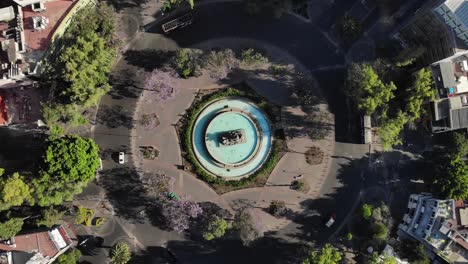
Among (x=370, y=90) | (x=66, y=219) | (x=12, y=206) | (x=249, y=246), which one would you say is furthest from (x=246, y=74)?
(x=12, y=206)

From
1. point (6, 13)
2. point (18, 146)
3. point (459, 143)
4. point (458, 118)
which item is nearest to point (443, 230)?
point (459, 143)

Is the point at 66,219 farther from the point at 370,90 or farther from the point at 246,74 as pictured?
the point at 370,90

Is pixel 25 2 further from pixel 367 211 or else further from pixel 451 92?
pixel 451 92

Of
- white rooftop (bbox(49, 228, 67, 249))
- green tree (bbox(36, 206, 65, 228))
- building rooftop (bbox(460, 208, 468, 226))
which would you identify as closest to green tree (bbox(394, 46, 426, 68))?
building rooftop (bbox(460, 208, 468, 226))

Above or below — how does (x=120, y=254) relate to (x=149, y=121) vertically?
below

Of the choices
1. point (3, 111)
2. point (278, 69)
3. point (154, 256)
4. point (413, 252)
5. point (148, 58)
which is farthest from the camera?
point (278, 69)
